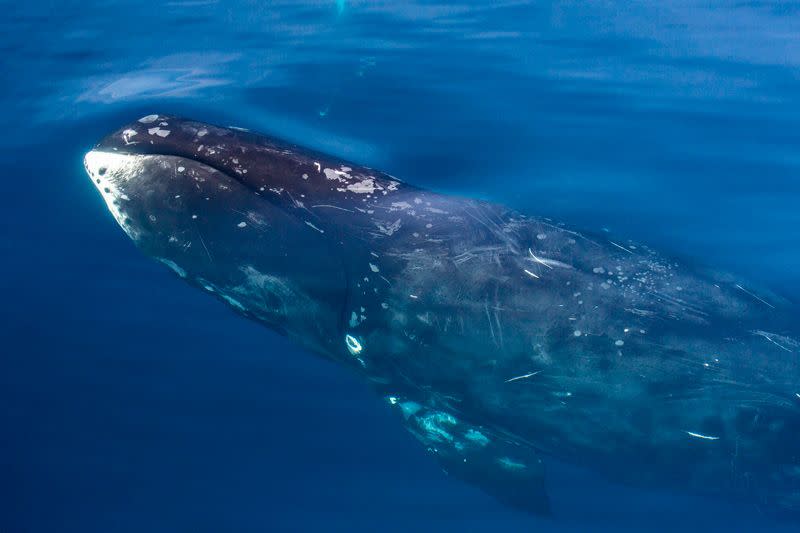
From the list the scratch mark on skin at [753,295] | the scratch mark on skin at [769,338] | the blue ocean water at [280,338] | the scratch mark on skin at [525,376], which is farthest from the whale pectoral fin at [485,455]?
the scratch mark on skin at [753,295]

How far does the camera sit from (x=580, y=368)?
7180 mm

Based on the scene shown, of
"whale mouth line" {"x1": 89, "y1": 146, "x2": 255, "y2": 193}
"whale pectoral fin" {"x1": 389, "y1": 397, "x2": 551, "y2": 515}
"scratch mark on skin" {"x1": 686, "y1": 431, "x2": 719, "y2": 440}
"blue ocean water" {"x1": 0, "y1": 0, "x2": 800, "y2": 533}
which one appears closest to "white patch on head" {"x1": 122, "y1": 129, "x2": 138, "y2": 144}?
"whale mouth line" {"x1": 89, "y1": 146, "x2": 255, "y2": 193}

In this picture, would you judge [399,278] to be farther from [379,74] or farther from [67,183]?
[379,74]

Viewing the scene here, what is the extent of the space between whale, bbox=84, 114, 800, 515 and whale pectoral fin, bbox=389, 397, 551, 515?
60cm

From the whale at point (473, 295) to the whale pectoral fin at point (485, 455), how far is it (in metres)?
0.60

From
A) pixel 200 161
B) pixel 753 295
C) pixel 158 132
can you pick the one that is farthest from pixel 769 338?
pixel 158 132

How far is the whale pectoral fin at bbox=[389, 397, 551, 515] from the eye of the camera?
27.4ft

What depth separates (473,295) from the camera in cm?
705

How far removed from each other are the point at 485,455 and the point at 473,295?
2550mm

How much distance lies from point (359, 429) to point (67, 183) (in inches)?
231

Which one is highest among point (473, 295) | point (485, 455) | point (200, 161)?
point (200, 161)

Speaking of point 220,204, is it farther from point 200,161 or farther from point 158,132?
point 158,132

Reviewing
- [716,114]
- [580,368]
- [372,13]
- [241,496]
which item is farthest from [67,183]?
[716,114]

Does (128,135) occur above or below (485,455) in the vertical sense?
above
